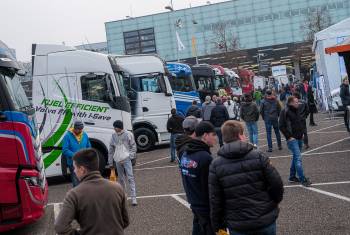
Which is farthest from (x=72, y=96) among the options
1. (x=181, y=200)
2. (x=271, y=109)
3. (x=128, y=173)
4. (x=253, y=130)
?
(x=271, y=109)

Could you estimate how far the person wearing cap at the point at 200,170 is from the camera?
16.5 feet

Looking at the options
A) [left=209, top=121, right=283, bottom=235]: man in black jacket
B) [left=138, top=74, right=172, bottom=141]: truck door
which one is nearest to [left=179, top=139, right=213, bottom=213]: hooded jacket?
[left=209, top=121, right=283, bottom=235]: man in black jacket

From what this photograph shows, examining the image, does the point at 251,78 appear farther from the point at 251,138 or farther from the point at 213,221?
the point at 213,221

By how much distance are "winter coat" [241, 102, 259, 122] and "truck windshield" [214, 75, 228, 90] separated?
16105 mm

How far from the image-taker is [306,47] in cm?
5219

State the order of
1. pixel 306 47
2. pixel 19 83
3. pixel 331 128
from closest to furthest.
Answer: pixel 19 83, pixel 331 128, pixel 306 47

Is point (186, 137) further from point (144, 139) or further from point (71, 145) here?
point (144, 139)

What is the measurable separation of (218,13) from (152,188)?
2637 inches

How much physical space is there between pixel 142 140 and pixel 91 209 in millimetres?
15190

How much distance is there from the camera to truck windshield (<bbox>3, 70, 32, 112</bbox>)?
27.2ft

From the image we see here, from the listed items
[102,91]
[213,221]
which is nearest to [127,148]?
[102,91]

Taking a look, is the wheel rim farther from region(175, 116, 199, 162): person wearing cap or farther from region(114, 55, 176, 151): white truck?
region(175, 116, 199, 162): person wearing cap

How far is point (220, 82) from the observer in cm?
3294

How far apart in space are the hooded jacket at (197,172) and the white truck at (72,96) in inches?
323
